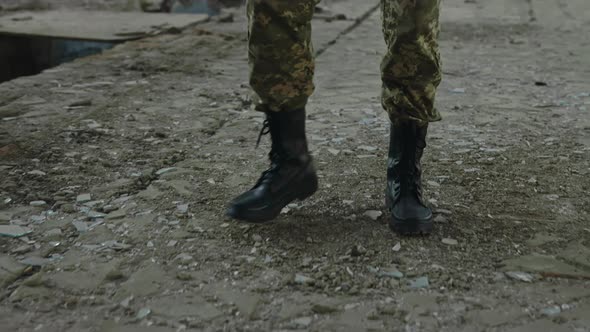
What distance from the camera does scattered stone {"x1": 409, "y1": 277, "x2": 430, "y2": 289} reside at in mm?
1570

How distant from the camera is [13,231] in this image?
1865 millimetres

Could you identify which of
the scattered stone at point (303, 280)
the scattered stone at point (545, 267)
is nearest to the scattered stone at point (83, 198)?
the scattered stone at point (303, 280)

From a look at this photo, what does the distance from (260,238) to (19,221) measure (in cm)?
71

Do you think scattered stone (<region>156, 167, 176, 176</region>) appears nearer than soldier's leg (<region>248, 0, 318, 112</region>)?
No

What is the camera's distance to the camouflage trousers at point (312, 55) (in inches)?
66.7

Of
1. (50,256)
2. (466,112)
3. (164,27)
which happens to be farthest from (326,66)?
(50,256)

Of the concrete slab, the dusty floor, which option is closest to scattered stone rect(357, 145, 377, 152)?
the dusty floor

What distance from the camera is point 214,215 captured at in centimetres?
197

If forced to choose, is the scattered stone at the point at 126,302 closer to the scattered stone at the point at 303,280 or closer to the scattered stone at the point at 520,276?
the scattered stone at the point at 303,280

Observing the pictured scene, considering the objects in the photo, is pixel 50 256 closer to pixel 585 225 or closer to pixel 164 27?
pixel 585 225

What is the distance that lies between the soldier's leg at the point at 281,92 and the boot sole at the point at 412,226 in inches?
10.7

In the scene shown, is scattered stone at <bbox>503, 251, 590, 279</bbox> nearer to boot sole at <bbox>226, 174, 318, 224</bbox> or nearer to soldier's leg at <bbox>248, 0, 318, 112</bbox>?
boot sole at <bbox>226, 174, 318, 224</bbox>

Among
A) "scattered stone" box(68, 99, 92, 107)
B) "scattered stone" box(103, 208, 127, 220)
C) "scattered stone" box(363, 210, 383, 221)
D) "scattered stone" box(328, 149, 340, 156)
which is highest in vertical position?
"scattered stone" box(68, 99, 92, 107)

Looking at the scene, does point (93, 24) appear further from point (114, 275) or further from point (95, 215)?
point (114, 275)
